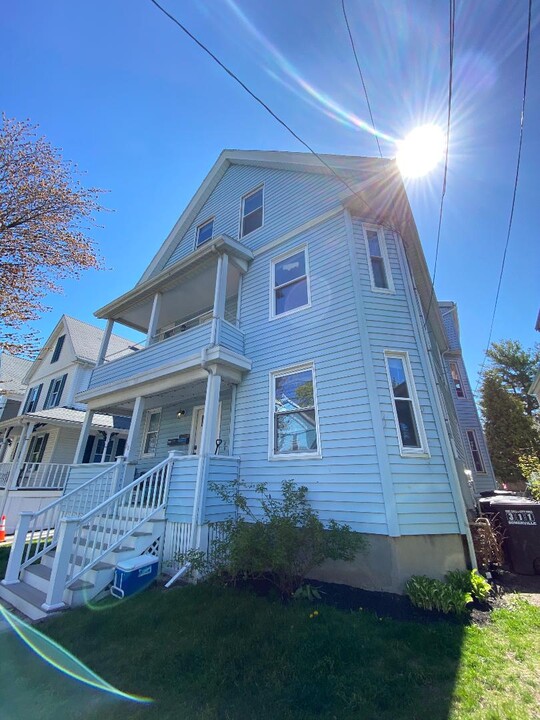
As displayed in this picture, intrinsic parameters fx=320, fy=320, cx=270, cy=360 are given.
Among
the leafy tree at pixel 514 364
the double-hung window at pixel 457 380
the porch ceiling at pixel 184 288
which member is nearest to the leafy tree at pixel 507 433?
the leafy tree at pixel 514 364

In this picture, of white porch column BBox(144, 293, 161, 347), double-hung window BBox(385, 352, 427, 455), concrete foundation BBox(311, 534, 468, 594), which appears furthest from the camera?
white porch column BBox(144, 293, 161, 347)

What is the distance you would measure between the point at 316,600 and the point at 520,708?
267cm

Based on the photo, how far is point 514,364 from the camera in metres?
27.9

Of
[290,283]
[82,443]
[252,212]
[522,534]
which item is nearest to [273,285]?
[290,283]

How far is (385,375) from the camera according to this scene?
639 centimetres

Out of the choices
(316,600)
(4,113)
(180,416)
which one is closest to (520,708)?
(316,600)

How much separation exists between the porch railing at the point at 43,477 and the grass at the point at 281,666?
1128 cm

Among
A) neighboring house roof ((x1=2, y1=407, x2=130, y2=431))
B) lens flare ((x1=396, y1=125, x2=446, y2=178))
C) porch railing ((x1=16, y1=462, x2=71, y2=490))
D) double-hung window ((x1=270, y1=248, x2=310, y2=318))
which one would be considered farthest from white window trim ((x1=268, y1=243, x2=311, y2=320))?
porch railing ((x1=16, y1=462, x2=71, y2=490))

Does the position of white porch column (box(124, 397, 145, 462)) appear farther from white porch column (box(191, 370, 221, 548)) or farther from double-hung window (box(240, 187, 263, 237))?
double-hung window (box(240, 187, 263, 237))

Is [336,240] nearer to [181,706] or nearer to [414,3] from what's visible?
[414,3]

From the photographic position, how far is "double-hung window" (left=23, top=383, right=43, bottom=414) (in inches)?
780

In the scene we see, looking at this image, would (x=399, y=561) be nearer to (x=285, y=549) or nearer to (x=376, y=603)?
(x=376, y=603)

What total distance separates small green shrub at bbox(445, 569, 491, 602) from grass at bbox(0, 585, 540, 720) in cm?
40

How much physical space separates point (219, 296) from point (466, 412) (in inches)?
578
